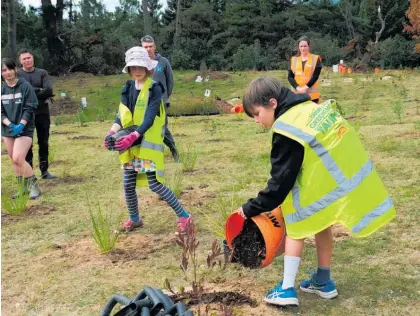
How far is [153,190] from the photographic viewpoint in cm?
440

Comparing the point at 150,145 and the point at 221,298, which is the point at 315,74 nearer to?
the point at 150,145

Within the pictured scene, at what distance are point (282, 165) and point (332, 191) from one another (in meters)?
0.30

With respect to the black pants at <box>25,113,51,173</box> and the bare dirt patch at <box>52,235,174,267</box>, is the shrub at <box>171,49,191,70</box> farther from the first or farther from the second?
the bare dirt patch at <box>52,235,174,267</box>

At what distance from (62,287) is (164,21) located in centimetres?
4867

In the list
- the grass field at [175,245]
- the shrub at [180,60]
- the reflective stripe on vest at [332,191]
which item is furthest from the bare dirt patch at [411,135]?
the shrub at [180,60]

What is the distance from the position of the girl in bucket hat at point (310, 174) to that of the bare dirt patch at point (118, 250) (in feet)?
4.73

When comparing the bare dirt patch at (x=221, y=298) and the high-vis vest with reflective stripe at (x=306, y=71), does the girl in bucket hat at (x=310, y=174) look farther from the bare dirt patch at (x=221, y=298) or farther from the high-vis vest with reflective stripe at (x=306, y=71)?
the high-vis vest with reflective stripe at (x=306, y=71)

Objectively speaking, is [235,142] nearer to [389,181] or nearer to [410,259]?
[389,181]

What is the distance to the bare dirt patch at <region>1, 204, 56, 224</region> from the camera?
208 inches

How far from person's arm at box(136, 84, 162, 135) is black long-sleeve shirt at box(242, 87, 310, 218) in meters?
1.61

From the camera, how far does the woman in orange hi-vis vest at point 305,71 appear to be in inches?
307

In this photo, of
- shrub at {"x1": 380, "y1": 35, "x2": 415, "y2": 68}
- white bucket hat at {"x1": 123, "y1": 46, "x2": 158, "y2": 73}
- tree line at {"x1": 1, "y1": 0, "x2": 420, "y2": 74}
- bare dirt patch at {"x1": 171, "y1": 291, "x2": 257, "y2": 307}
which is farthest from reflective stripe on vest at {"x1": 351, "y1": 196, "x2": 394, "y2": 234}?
shrub at {"x1": 380, "y1": 35, "x2": 415, "y2": 68}

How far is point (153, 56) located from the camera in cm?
612

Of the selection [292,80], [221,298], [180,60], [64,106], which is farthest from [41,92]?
[180,60]
